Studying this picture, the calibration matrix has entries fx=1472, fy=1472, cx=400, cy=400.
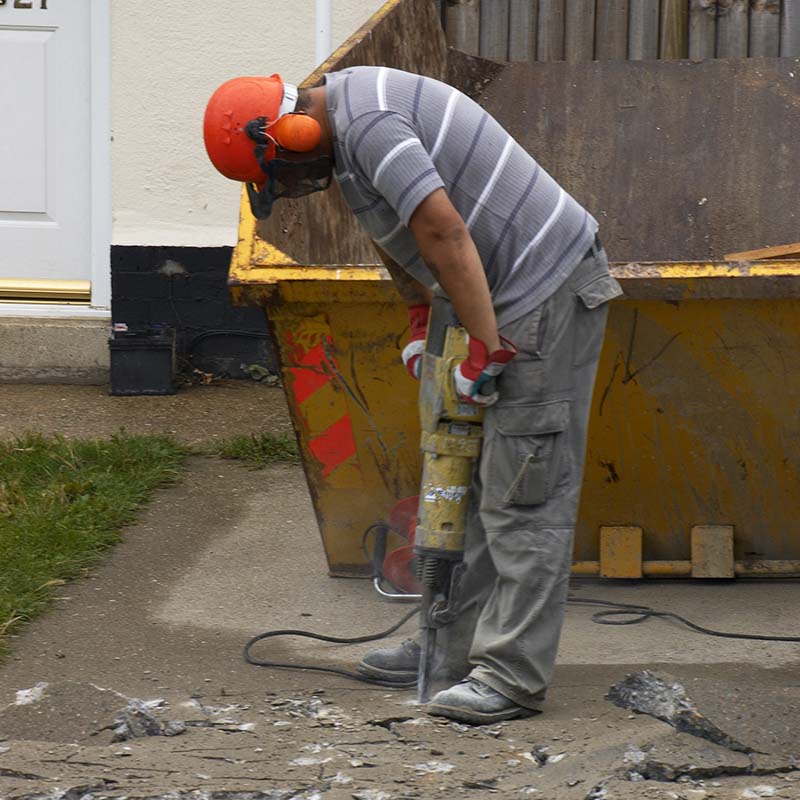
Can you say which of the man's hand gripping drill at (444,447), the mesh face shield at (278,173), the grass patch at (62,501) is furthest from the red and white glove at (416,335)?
the grass patch at (62,501)

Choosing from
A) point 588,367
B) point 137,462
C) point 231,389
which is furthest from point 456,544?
point 231,389

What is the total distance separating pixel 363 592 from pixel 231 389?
2691 millimetres

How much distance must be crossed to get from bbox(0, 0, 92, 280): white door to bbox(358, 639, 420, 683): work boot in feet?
13.0

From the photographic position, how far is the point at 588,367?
3.46 meters

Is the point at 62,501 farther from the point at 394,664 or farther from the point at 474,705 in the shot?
the point at 474,705

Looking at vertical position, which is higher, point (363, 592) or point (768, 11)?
point (768, 11)

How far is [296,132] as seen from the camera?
10.5 ft

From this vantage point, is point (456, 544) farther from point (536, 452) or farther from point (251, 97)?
point (251, 97)

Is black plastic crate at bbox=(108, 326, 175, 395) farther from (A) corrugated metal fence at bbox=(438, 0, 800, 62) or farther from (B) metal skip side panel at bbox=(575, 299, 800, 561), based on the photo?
(B) metal skip side panel at bbox=(575, 299, 800, 561)

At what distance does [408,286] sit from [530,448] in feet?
2.05

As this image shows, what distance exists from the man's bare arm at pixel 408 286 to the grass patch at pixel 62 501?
1.47 metres

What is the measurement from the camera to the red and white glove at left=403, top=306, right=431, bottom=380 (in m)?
3.71

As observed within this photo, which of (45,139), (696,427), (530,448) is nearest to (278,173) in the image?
(530,448)

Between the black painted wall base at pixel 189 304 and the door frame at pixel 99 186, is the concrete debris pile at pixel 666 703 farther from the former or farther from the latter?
the door frame at pixel 99 186
